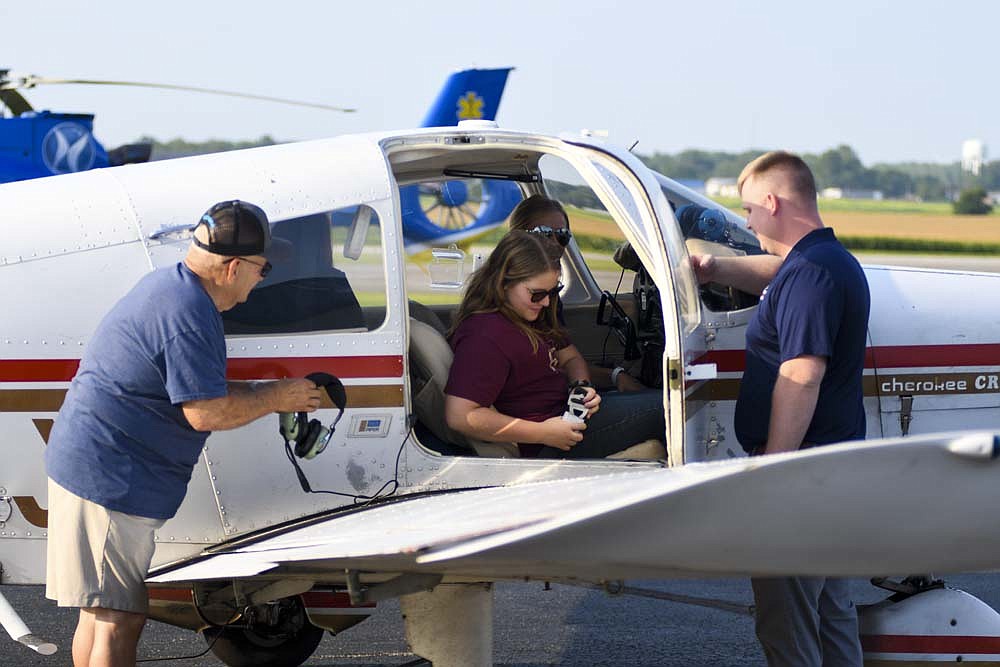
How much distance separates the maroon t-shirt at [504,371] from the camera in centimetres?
393

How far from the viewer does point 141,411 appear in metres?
3.39

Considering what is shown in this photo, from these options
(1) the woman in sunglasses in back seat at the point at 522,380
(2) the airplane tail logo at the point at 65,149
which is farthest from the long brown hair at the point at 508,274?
(2) the airplane tail logo at the point at 65,149

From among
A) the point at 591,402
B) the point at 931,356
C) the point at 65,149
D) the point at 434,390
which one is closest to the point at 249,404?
the point at 434,390

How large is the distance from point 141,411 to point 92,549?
0.45 m

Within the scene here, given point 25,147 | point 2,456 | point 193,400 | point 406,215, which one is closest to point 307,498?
point 193,400

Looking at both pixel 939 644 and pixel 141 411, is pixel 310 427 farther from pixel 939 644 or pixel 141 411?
pixel 939 644

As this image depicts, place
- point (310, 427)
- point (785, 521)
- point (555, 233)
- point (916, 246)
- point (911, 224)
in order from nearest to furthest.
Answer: point (785, 521), point (310, 427), point (555, 233), point (916, 246), point (911, 224)

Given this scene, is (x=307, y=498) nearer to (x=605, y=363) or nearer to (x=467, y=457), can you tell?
(x=467, y=457)

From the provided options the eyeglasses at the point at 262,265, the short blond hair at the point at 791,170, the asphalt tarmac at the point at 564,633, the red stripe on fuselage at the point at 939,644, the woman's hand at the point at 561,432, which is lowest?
the asphalt tarmac at the point at 564,633

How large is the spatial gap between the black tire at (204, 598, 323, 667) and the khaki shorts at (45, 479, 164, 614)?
50.1 inches

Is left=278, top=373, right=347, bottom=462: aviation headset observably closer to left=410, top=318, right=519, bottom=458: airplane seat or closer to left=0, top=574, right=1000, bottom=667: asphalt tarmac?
left=410, top=318, right=519, bottom=458: airplane seat

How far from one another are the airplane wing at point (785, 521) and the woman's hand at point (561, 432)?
1002mm

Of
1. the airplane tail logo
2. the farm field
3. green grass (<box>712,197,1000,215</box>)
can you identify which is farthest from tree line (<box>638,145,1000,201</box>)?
the airplane tail logo

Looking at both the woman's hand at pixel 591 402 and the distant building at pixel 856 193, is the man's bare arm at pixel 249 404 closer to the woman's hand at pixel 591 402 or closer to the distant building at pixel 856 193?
the woman's hand at pixel 591 402
